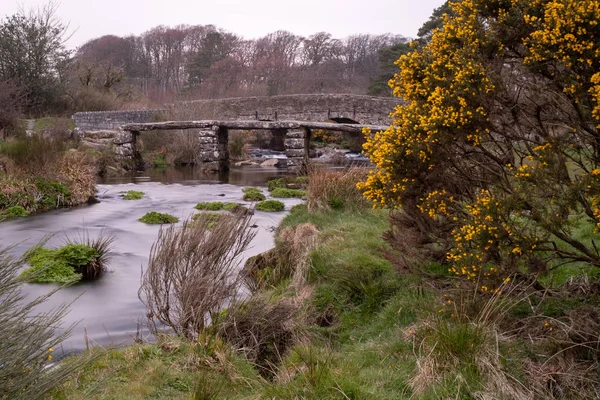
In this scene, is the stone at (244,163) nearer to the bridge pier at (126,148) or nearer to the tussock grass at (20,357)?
the bridge pier at (126,148)

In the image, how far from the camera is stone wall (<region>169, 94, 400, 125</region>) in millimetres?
29170

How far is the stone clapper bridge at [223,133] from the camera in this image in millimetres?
22078

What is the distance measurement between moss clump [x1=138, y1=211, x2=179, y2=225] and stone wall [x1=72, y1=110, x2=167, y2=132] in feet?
49.5

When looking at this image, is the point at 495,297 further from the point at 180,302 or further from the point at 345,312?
the point at 180,302

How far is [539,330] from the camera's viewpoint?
479 centimetres

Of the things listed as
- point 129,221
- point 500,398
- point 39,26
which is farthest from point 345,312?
point 39,26

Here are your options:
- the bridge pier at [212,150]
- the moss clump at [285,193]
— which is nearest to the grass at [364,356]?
the moss clump at [285,193]

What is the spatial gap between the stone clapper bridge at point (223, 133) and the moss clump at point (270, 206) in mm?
6974

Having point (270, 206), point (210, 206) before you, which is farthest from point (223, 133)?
point (270, 206)

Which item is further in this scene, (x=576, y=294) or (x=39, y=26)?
(x=39, y=26)

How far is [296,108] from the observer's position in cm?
3181

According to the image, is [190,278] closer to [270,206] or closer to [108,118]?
[270,206]

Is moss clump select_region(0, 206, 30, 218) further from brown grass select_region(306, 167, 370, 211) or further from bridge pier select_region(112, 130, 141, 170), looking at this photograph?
bridge pier select_region(112, 130, 141, 170)

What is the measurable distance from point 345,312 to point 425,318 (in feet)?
5.14
